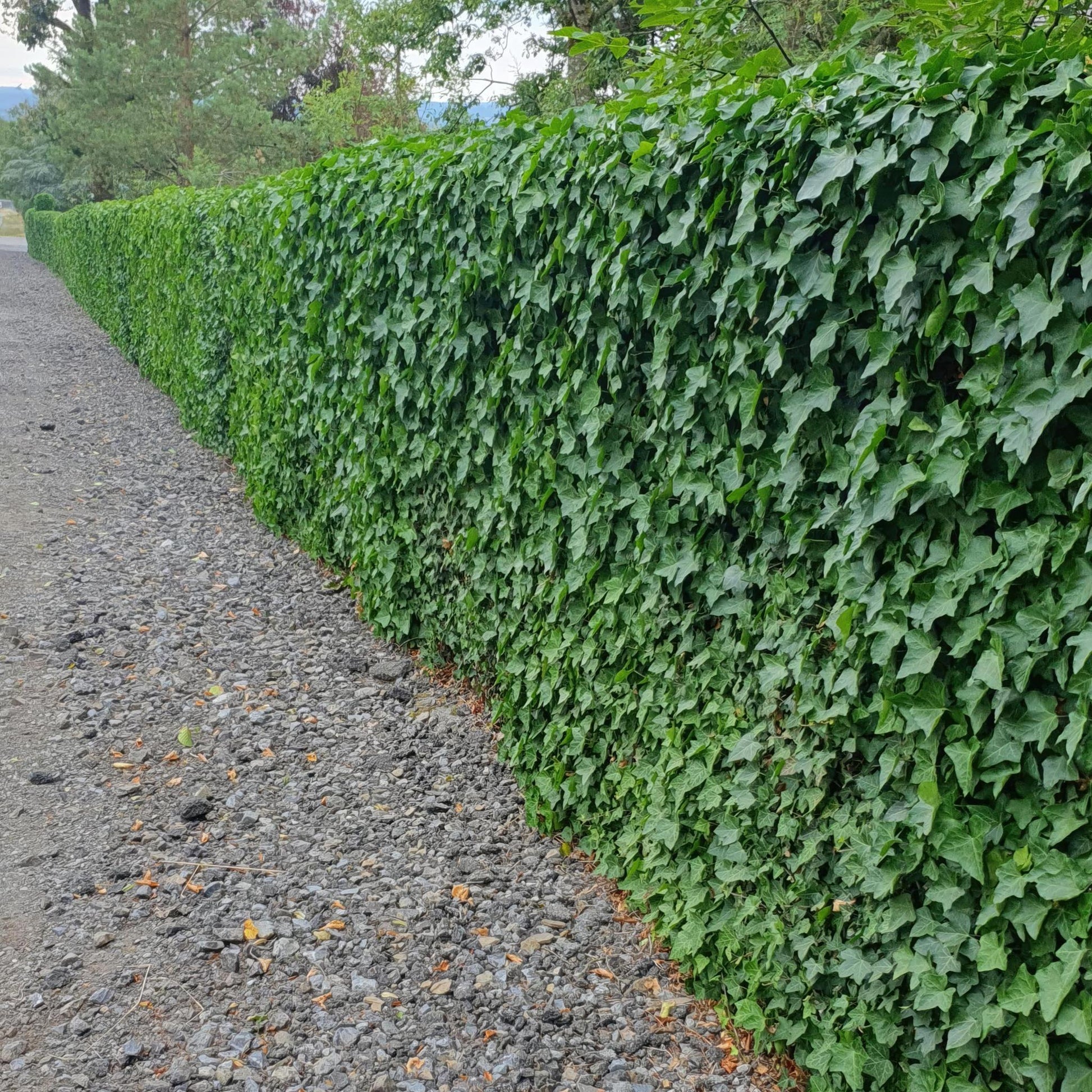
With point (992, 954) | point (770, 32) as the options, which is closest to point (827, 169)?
point (770, 32)

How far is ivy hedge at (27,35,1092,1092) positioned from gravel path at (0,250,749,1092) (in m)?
0.34

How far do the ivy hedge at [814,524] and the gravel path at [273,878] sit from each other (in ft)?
1.10

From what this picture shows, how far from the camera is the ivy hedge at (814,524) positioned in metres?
2.10

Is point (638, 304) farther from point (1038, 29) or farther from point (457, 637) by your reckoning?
point (457, 637)

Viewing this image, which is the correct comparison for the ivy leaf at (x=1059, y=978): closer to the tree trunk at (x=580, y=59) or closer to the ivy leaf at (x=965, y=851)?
the ivy leaf at (x=965, y=851)

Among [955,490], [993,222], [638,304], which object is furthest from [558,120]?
[955,490]

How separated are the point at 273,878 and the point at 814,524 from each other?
2.47 meters

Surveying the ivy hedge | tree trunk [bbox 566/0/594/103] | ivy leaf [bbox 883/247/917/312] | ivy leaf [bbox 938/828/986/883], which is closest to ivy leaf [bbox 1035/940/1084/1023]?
the ivy hedge

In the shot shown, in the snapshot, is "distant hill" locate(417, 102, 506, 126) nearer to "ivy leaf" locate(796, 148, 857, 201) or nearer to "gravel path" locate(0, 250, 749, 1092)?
"gravel path" locate(0, 250, 749, 1092)

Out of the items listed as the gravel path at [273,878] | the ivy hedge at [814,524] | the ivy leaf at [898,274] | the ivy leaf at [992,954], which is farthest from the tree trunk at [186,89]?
the ivy leaf at [992,954]

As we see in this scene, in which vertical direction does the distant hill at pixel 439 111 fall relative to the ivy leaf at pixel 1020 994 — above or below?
above

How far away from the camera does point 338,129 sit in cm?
3328

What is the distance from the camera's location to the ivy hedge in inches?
82.8

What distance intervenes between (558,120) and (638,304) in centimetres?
98
